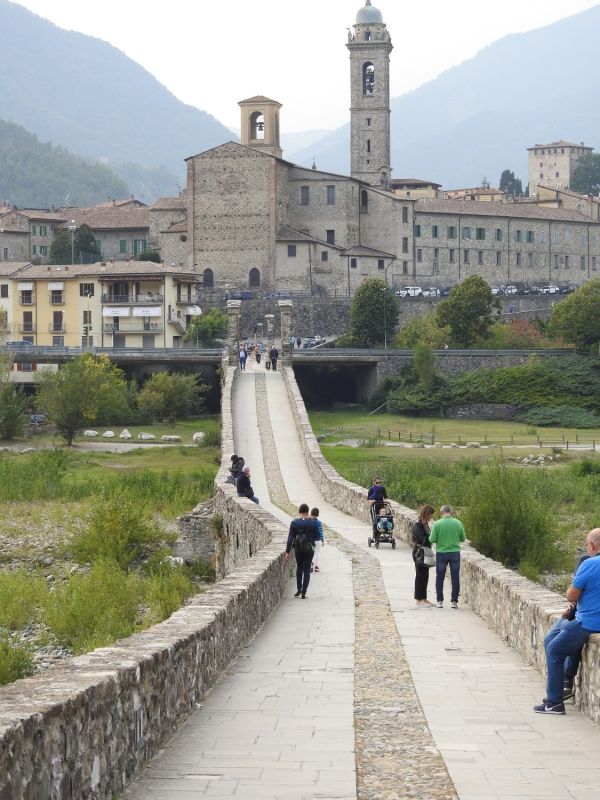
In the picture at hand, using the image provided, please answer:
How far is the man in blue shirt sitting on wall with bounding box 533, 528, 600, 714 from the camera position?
416 inches

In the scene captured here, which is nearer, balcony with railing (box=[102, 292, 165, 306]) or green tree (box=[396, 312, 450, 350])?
balcony with railing (box=[102, 292, 165, 306])

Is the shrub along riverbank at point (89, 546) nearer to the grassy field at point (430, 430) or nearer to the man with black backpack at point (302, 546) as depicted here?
the man with black backpack at point (302, 546)

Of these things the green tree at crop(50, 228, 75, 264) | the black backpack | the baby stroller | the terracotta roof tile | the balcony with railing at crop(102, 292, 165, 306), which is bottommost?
the baby stroller

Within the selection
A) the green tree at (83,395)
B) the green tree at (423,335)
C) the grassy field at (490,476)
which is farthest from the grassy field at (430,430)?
the green tree at (423,335)

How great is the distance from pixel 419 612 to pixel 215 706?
21.9 ft

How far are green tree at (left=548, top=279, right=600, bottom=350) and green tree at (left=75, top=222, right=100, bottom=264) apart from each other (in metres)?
38.4

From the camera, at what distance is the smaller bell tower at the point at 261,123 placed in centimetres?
10588

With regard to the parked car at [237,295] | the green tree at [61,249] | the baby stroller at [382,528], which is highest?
the green tree at [61,249]

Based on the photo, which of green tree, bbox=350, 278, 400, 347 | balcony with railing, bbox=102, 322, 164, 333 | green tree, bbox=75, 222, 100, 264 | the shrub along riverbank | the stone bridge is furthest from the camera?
green tree, bbox=75, 222, 100, 264

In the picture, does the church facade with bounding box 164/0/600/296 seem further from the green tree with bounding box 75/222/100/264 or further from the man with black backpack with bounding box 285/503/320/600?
the man with black backpack with bounding box 285/503/320/600

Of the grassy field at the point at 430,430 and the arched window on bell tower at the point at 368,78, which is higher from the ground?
the arched window on bell tower at the point at 368,78

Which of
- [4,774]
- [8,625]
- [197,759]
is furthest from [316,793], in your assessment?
[8,625]

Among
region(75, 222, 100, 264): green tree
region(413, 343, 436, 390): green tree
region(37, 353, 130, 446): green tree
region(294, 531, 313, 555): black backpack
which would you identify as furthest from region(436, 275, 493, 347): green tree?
region(294, 531, 313, 555): black backpack

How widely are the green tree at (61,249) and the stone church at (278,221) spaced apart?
8.39 meters
